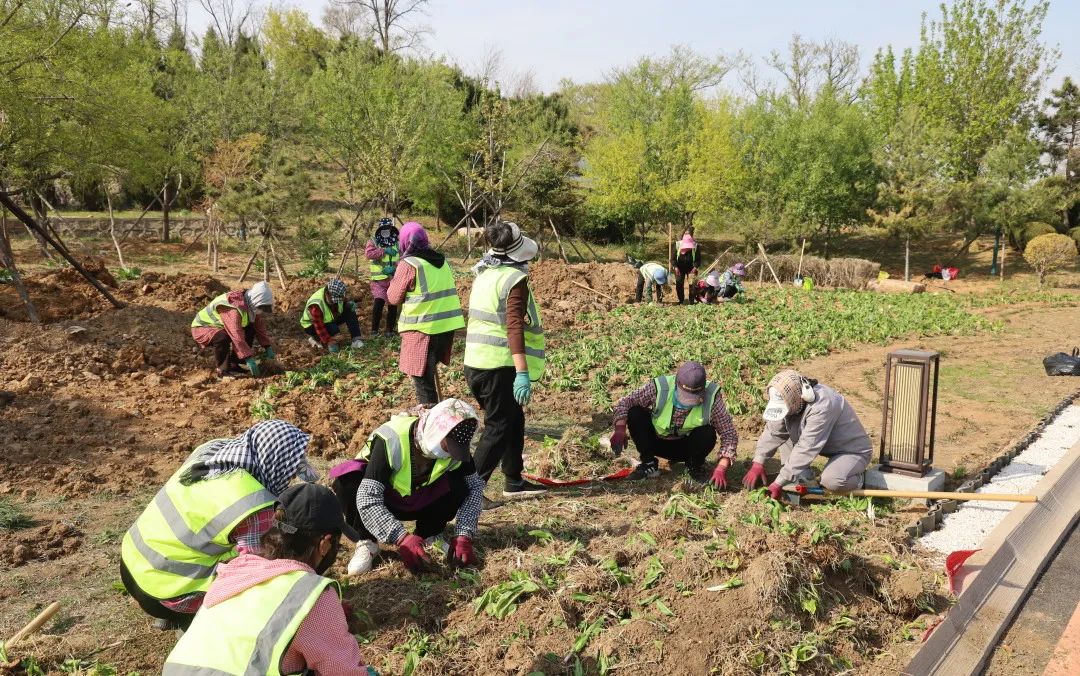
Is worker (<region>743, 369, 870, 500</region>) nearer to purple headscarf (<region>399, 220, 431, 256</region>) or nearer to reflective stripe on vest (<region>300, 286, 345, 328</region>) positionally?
purple headscarf (<region>399, 220, 431, 256</region>)

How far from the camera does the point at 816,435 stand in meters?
5.29

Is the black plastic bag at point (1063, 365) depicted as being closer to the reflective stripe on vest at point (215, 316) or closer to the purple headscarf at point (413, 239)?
the purple headscarf at point (413, 239)

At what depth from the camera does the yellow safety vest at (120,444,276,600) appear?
129 inches

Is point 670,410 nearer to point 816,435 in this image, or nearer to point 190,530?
point 816,435

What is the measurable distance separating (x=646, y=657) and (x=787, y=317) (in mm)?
10638


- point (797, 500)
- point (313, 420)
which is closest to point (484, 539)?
point (797, 500)

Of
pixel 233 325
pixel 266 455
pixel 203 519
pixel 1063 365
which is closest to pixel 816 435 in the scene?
pixel 266 455

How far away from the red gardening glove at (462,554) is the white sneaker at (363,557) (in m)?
Result: 0.43

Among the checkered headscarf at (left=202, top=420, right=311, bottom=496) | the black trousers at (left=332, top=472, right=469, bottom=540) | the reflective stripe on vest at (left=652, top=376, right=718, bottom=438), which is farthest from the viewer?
the reflective stripe on vest at (left=652, top=376, right=718, bottom=438)

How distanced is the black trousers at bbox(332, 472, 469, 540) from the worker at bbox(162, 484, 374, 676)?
185 cm

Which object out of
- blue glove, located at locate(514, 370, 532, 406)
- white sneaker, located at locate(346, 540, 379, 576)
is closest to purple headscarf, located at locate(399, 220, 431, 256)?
blue glove, located at locate(514, 370, 532, 406)

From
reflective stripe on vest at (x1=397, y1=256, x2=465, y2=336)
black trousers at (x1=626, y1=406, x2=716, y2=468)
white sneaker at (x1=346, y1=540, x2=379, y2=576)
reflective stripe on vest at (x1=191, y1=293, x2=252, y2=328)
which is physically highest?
reflective stripe on vest at (x1=397, y1=256, x2=465, y2=336)

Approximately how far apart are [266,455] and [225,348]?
5820 millimetres

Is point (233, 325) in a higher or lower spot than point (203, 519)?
higher
